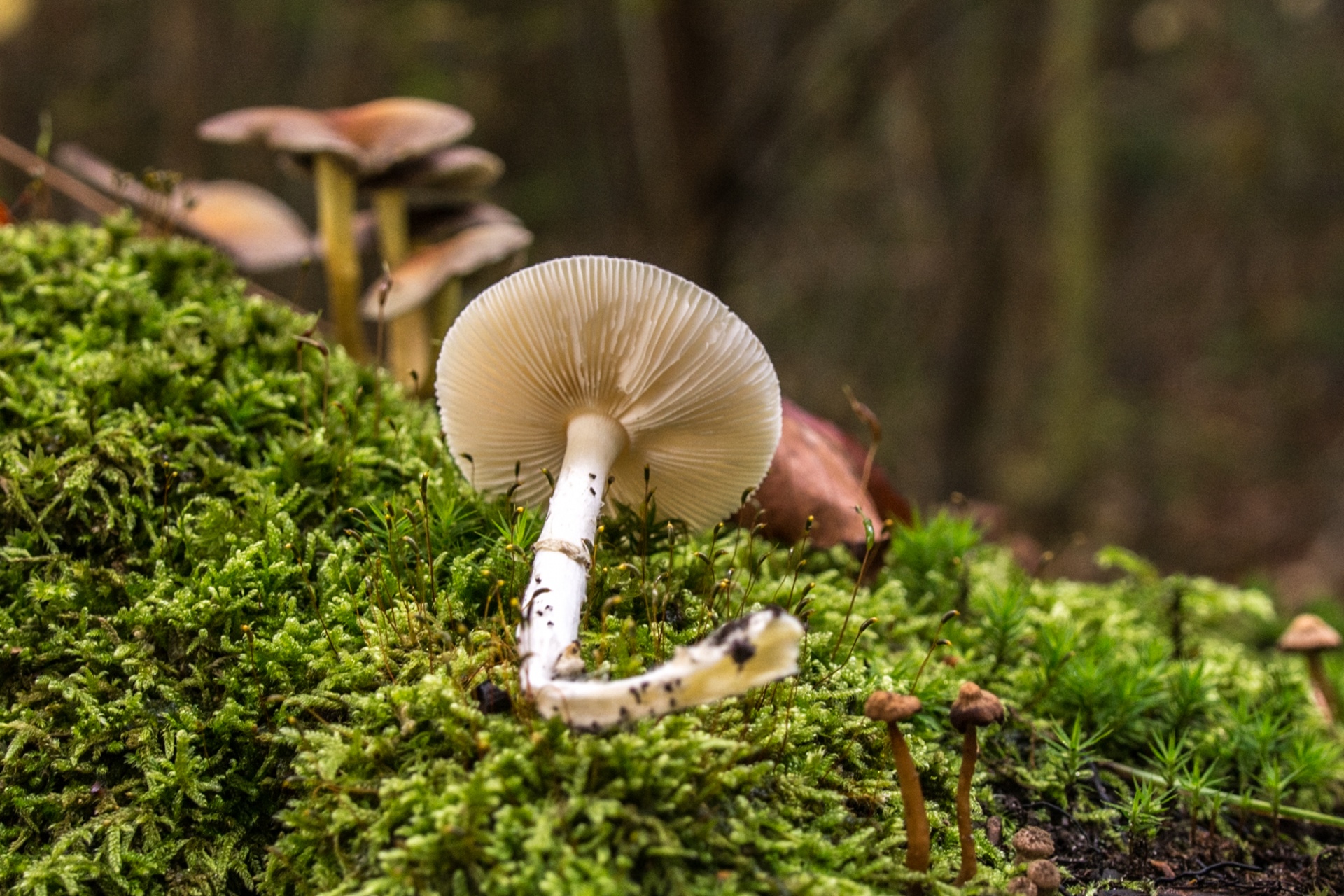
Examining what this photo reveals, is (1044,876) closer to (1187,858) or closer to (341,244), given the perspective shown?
(1187,858)

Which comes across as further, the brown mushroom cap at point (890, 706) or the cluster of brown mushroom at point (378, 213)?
the cluster of brown mushroom at point (378, 213)

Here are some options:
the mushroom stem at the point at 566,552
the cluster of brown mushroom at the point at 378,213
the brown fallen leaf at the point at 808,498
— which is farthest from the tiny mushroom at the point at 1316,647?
the cluster of brown mushroom at the point at 378,213

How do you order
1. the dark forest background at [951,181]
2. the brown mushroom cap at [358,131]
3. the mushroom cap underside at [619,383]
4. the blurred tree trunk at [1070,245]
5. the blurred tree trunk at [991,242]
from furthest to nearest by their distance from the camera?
the blurred tree trunk at [991,242]
the blurred tree trunk at [1070,245]
the dark forest background at [951,181]
the brown mushroom cap at [358,131]
the mushroom cap underside at [619,383]

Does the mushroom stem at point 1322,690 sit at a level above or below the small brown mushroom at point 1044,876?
above

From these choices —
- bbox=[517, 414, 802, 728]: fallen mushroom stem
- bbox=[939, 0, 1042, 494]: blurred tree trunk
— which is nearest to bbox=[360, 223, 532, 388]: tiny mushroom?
bbox=[517, 414, 802, 728]: fallen mushroom stem

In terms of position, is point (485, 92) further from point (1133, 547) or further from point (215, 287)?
point (1133, 547)

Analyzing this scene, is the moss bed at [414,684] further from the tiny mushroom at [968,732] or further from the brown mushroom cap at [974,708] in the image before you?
the brown mushroom cap at [974,708]

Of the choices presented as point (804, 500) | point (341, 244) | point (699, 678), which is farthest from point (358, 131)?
point (699, 678)
